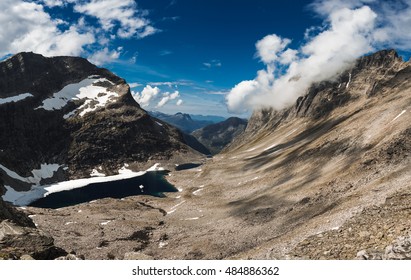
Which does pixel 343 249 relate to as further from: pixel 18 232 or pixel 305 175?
pixel 305 175

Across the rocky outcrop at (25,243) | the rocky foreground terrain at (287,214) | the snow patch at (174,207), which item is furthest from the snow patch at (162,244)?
the rocky outcrop at (25,243)

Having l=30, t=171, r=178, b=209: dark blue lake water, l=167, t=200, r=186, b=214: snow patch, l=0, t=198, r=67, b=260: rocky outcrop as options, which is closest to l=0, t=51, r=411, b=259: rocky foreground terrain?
l=167, t=200, r=186, b=214: snow patch

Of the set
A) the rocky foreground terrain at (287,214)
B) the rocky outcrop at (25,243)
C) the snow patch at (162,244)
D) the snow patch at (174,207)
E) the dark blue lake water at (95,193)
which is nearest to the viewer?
the rocky outcrop at (25,243)

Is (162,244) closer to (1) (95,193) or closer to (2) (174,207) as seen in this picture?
(2) (174,207)

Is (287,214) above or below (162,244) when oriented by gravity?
above

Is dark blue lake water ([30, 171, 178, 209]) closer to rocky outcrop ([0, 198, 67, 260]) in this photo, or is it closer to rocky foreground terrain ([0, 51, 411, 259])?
rocky foreground terrain ([0, 51, 411, 259])

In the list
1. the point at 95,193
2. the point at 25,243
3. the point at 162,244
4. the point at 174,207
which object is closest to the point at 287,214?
the point at 162,244

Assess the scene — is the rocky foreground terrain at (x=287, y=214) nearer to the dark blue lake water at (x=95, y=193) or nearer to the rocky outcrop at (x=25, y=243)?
the rocky outcrop at (x=25, y=243)

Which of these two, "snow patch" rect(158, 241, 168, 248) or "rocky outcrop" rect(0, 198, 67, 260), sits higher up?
"rocky outcrop" rect(0, 198, 67, 260)
